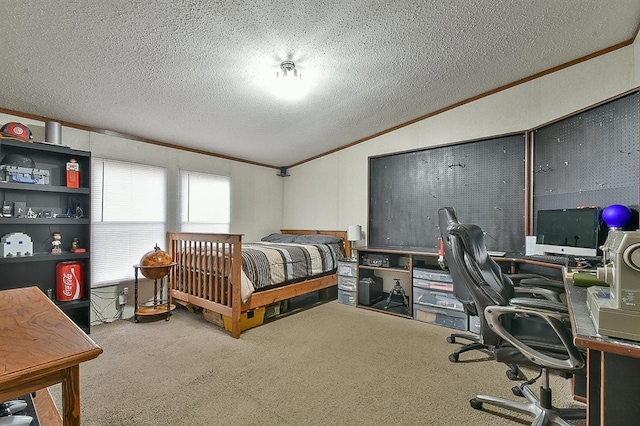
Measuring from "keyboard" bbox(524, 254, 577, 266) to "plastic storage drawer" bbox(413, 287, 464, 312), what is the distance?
0.87m

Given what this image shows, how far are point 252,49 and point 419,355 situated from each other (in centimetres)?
297

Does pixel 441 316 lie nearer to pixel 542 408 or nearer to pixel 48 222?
pixel 542 408

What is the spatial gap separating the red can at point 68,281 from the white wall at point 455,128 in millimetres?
3417

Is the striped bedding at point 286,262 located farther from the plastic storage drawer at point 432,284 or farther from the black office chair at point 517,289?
the black office chair at point 517,289

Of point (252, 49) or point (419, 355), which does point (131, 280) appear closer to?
point (252, 49)

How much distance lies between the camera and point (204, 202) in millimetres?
4707

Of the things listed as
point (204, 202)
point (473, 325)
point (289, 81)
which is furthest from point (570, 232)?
point (204, 202)

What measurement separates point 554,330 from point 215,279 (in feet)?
9.88

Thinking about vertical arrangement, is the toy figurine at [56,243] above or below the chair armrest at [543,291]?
above

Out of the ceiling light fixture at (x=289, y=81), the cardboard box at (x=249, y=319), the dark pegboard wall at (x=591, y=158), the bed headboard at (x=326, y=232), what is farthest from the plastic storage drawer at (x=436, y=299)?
the ceiling light fixture at (x=289, y=81)

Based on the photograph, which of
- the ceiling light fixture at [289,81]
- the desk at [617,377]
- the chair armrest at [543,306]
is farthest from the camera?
the ceiling light fixture at [289,81]

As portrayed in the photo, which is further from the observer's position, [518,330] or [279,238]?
[279,238]

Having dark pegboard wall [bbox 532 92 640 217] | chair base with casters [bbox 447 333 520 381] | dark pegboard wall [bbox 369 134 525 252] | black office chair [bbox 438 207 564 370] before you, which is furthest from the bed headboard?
dark pegboard wall [bbox 532 92 640 217]

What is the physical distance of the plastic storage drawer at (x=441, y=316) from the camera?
3305 mm
